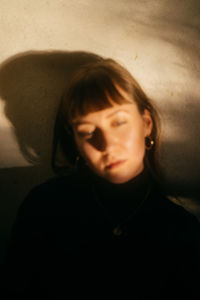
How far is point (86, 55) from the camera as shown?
2.81ft

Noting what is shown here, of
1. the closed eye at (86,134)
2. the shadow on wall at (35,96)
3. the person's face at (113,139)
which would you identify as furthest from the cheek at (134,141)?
the shadow on wall at (35,96)

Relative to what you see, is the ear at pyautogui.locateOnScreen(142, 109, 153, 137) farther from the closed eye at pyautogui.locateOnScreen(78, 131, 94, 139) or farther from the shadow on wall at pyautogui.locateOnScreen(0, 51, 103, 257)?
the shadow on wall at pyautogui.locateOnScreen(0, 51, 103, 257)

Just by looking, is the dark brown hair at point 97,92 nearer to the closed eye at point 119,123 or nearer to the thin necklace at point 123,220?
the closed eye at point 119,123

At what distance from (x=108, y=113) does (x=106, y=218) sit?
0.38 meters

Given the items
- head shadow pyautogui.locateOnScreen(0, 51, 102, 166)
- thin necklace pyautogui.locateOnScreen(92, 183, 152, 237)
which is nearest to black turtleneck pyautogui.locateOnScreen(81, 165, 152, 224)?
thin necklace pyautogui.locateOnScreen(92, 183, 152, 237)

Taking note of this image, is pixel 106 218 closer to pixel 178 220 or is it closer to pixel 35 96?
pixel 178 220

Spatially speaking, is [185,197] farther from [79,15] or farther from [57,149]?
Result: [79,15]

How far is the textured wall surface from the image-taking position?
82 cm

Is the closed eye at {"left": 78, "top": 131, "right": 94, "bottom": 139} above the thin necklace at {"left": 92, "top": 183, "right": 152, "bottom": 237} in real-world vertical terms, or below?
above

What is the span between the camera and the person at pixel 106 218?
2.19ft

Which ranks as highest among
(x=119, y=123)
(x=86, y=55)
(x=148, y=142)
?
(x=86, y=55)

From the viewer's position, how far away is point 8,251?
828mm

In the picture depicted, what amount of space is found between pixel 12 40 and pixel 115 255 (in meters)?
0.85

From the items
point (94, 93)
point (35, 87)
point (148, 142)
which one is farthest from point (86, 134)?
point (35, 87)
